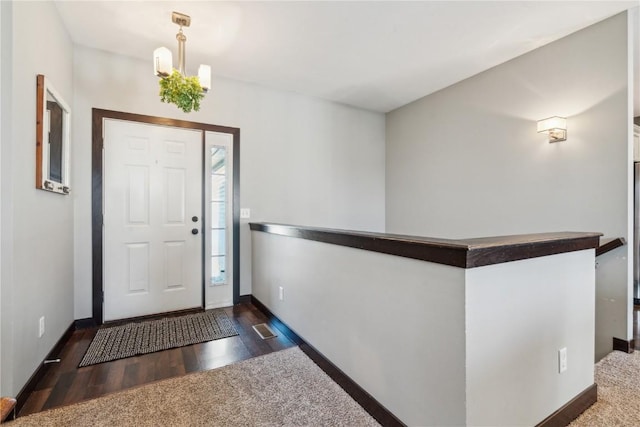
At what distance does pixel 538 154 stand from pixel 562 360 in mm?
1998

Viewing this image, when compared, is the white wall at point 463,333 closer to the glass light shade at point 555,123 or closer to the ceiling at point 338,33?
the glass light shade at point 555,123

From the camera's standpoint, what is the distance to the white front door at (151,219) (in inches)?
111

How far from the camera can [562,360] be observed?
1.43 metres

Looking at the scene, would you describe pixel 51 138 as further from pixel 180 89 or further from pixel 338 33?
pixel 338 33

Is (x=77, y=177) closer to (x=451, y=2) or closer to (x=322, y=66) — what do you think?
(x=322, y=66)

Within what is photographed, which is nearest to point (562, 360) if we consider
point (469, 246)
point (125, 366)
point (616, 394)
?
point (616, 394)

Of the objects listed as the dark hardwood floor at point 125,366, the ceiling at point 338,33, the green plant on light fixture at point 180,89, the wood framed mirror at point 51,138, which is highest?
the ceiling at point 338,33

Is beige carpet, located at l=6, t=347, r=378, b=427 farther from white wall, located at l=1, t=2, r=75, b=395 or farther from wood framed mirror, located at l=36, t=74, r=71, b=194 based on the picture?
wood framed mirror, located at l=36, t=74, r=71, b=194

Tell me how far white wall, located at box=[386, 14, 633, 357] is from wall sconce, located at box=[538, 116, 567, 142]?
48 mm

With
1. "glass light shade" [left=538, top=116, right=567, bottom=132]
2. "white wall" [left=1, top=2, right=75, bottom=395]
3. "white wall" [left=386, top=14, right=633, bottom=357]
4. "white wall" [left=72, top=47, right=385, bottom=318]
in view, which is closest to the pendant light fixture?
"white wall" [left=1, top=2, right=75, bottom=395]

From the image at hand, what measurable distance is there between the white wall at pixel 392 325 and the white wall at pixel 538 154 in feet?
6.94

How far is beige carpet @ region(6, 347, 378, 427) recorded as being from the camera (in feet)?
4.90

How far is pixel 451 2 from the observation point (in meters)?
2.14

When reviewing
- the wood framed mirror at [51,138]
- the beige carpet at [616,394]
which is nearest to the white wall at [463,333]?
the beige carpet at [616,394]
